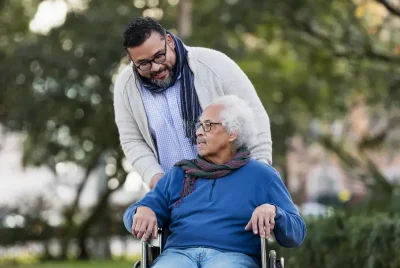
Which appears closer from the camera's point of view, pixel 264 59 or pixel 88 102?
pixel 88 102

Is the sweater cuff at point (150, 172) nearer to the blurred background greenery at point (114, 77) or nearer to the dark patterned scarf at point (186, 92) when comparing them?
the dark patterned scarf at point (186, 92)

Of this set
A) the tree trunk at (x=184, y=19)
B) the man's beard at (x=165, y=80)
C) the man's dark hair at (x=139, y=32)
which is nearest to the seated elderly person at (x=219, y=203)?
the man's beard at (x=165, y=80)

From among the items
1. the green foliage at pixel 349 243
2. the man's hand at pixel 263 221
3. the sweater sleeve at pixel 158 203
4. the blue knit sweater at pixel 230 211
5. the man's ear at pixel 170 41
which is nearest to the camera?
the man's hand at pixel 263 221

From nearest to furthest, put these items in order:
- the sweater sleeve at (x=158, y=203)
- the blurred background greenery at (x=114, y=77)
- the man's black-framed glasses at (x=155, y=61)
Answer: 1. the sweater sleeve at (x=158, y=203)
2. the man's black-framed glasses at (x=155, y=61)
3. the blurred background greenery at (x=114, y=77)

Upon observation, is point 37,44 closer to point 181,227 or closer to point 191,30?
point 191,30

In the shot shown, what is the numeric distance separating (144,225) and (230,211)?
376 millimetres

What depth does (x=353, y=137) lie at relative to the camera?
1478 inches

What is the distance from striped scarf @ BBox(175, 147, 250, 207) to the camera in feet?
15.8

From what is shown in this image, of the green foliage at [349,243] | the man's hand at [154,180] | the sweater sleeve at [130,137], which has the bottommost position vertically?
the green foliage at [349,243]

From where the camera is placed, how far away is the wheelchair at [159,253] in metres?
4.57

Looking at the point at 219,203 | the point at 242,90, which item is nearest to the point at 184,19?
the point at 242,90

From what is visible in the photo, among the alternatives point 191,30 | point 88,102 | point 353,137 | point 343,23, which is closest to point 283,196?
point 343,23

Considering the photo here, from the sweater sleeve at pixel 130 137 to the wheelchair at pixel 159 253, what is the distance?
45 centimetres

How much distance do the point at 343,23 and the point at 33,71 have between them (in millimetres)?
5187
